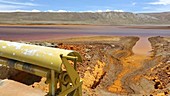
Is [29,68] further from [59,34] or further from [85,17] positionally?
[85,17]

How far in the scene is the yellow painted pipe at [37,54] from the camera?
4090mm

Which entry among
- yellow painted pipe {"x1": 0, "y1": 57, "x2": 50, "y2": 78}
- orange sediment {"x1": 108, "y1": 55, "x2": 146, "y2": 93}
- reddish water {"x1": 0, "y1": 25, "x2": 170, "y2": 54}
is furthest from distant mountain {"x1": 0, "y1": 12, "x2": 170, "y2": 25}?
yellow painted pipe {"x1": 0, "y1": 57, "x2": 50, "y2": 78}

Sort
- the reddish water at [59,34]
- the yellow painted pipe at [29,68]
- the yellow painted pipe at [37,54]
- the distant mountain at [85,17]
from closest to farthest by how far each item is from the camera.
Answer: the yellow painted pipe at [37,54] → the yellow painted pipe at [29,68] → the reddish water at [59,34] → the distant mountain at [85,17]

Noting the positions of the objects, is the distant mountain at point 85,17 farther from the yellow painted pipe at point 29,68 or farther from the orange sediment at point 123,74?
the yellow painted pipe at point 29,68

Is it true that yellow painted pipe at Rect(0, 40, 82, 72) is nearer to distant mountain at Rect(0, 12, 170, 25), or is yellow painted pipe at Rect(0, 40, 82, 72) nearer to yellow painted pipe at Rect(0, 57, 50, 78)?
yellow painted pipe at Rect(0, 57, 50, 78)

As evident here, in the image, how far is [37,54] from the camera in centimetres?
430

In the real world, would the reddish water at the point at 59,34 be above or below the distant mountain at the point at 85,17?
below

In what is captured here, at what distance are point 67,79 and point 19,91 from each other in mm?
1479

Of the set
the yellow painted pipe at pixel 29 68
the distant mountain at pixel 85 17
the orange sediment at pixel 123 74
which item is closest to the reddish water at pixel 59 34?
the orange sediment at pixel 123 74

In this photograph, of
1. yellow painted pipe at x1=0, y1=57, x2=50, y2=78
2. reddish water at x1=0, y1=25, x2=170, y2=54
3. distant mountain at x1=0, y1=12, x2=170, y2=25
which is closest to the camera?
yellow painted pipe at x1=0, y1=57, x2=50, y2=78

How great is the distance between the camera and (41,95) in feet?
17.1

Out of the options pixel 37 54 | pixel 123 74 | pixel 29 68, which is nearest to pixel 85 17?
pixel 123 74

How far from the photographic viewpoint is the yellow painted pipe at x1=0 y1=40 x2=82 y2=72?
13.4 feet

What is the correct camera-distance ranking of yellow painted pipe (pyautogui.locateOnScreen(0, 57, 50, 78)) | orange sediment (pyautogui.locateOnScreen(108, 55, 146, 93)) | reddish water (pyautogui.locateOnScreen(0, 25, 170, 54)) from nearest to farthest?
yellow painted pipe (pyautogui.locateOnScreen(0, 57, 50, 78)) < orange sediment (pyautogui.locateOnScreen(108, 55, 146, 93)) < reddish water (pyautogui.locateOnScreen(0, 25, 170, 54))
